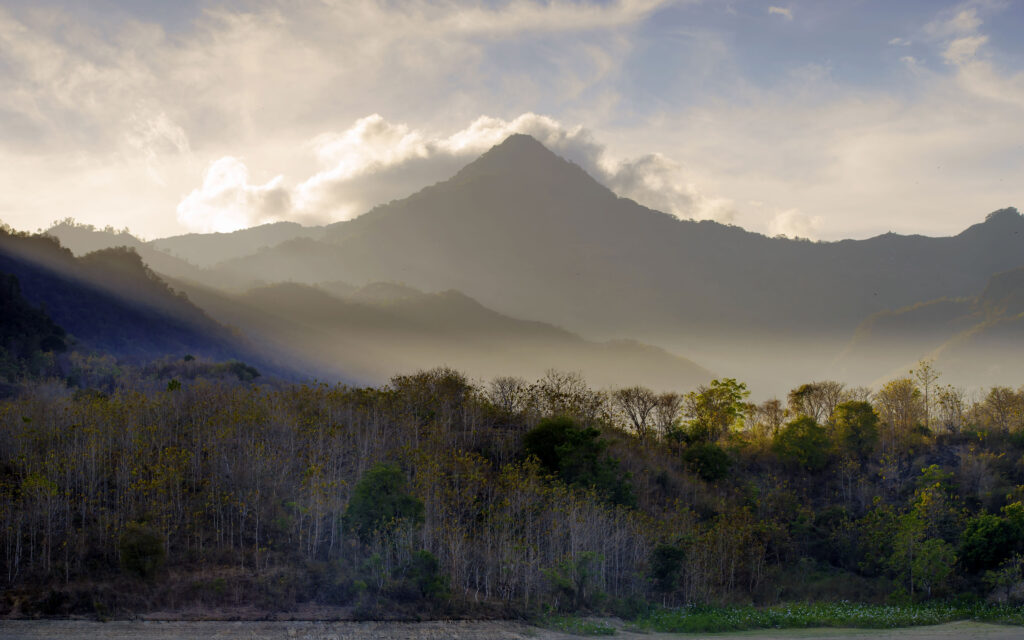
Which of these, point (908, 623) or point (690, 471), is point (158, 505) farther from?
point (690, 471)

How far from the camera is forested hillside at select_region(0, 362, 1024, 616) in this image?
26.0 meters

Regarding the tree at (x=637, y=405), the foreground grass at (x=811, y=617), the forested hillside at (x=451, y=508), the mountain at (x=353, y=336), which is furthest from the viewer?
the mountain at (x=353, y=336)

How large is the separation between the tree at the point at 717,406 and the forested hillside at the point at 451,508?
8.49 metres

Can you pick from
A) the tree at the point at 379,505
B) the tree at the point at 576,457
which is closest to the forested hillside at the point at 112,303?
the tree at the point at 576,457

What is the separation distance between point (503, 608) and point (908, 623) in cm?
1612

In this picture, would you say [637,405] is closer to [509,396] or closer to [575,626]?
[509,396]

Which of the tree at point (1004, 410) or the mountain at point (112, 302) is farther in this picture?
the mountain at point (112, 302)

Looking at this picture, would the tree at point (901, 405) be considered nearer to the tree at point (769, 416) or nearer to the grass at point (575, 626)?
the tree at point (769, 416)

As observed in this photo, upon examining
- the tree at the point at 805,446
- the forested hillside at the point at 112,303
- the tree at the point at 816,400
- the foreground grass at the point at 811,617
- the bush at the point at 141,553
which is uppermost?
the forested hillside at the point at 112,303

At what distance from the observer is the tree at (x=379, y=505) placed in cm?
2836

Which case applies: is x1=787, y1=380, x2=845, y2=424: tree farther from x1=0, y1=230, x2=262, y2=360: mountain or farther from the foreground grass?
x1=0, y1=230, x2=262, y2=360: mountain

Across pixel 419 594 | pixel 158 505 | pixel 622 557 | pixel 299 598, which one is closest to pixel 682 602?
pixel 622 557

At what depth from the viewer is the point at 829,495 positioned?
50344 mm

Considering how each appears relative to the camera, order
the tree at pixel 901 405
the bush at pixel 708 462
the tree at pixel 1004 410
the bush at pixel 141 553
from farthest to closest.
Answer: the tree at pixel 901 405 < the tree at pixel 1004 410 < the bush at pixel 708 462 < the bush at pixel 141 553
